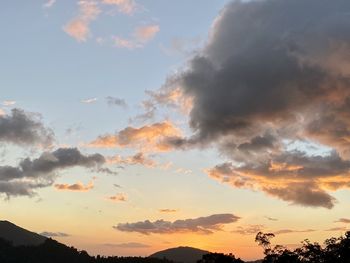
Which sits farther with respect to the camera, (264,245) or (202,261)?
(202,261)

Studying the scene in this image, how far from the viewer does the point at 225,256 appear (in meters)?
134

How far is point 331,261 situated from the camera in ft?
406

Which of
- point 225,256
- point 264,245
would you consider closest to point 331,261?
point 264,245

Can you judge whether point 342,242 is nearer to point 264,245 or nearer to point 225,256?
point 264,245

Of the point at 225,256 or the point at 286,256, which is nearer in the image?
the point at 286,256

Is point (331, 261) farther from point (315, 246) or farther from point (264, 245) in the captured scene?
point (264, 245)

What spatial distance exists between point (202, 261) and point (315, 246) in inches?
1229

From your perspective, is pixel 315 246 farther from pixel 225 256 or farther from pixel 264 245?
pixel 225 256

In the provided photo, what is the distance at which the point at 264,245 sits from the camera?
126000 mm

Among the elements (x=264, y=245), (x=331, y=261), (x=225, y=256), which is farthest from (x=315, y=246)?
(x=225, y=256)

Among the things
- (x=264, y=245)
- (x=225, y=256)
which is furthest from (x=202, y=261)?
(x=264, y=245)

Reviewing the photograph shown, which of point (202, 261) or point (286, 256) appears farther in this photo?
point (202, 261)

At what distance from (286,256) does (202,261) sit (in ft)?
81.6

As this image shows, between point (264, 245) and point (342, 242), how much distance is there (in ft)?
64.9
